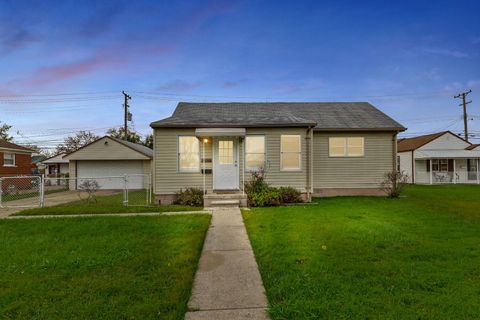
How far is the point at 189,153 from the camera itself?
39.2 feet

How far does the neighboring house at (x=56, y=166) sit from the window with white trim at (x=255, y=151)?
23.3 metres

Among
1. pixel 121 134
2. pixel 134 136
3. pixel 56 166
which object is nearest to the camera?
pixel 56 166

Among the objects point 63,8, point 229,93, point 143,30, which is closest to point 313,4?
point 143,30

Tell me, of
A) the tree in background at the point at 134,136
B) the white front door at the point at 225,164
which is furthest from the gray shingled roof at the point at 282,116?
the tree in background at the point at 134,136

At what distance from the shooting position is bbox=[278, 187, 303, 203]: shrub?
1121 cm

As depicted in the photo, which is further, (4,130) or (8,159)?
(4,130)

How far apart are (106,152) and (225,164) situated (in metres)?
14.2

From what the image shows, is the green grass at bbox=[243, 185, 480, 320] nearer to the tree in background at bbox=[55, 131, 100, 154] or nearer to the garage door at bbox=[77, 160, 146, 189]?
the garage door at bbox=[77, 160, 146, 189]

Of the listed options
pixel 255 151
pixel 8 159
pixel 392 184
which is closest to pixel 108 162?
pixel 8 159

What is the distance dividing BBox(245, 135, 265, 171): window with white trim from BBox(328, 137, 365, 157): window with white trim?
3955 mm

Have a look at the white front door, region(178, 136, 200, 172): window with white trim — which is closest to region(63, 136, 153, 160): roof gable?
region(178, 136, 200, 172): window with white trim

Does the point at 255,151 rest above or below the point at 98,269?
above

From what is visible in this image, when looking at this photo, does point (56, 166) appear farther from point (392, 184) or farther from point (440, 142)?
point (440, 142)

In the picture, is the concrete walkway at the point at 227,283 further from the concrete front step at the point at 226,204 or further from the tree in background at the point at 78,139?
the tree in background at the point at 78,139
